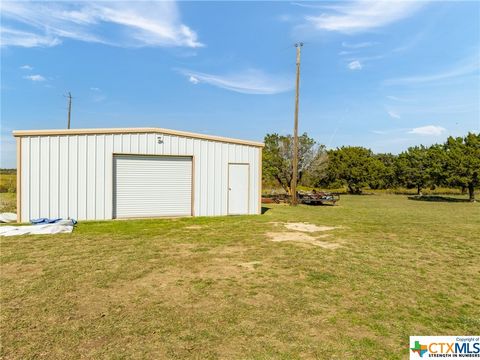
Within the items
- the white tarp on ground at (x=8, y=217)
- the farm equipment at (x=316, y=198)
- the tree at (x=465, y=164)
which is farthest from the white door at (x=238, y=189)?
the tree at (x=465, y=164)

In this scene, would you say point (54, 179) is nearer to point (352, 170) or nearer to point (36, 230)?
point (36, 230)

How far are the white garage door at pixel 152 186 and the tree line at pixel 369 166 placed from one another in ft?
54.5

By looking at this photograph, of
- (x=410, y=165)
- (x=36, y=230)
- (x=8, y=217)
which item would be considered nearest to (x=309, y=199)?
(x=36, y=230)

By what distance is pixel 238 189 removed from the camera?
1390 centimetres

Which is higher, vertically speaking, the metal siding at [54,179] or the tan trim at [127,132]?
the tan trim at [127,132]

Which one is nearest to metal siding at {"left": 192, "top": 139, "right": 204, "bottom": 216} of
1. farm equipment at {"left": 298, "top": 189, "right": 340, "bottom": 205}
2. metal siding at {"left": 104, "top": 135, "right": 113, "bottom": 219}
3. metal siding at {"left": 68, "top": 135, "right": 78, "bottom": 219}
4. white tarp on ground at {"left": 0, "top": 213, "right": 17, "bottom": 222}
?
metal siding at {"left": 104, "top": 135, "right": 113, "bottom": 219}

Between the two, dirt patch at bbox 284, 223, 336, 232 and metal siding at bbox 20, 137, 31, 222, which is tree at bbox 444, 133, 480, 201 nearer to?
dirt patch at bbox 284, 223, 336, 232

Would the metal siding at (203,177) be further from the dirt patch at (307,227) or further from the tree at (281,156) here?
the tree at (281,156)

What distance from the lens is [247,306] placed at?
3949 millimetres

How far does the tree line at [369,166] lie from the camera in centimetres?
2734

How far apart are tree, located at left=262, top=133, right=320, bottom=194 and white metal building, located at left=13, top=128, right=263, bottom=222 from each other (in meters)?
14.8

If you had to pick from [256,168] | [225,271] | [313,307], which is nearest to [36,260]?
[225,271]

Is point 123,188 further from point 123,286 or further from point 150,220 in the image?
point 123,286

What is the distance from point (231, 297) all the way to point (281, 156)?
26.0 meters
